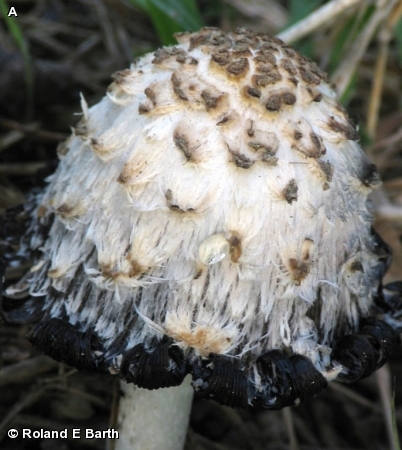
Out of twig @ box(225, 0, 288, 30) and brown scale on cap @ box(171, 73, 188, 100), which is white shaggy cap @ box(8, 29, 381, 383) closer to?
brown scale on cap @ box(171, 73, 188, 100)

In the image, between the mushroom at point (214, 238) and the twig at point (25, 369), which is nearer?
the mushroom at point (214, 238)

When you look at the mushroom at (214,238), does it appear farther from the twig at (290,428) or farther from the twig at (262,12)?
the twig at (262,12)

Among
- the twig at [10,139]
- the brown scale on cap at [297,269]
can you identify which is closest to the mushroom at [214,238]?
the brown scale on cap at [297,269]

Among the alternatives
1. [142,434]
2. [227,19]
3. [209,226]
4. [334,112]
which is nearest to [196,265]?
[209,226]

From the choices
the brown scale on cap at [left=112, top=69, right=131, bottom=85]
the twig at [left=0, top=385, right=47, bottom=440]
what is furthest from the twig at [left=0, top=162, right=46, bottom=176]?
the brown scale on cap at [left=112, top=69, right=131, bottom=85]

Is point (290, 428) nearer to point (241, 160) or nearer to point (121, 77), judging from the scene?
point (241, 160)

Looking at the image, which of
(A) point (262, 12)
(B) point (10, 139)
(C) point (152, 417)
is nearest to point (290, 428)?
(C) point (152, 417)

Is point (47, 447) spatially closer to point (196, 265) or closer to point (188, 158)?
point (196, 265)
